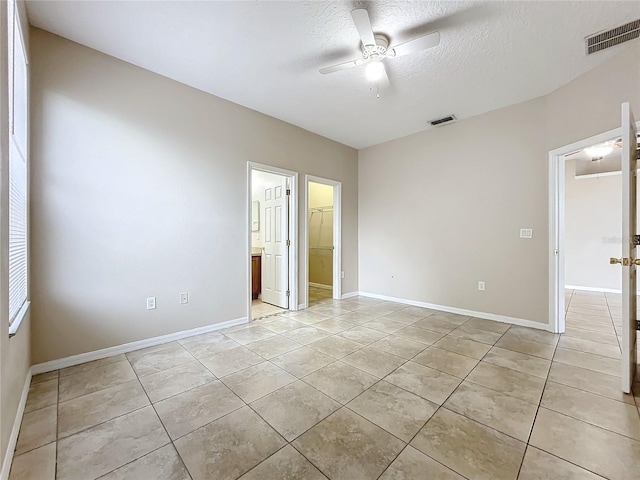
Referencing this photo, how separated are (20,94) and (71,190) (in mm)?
751

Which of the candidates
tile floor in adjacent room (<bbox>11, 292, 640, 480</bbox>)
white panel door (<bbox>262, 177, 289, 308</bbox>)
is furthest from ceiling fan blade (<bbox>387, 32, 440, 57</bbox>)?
tile floor in adjacent room (<bbox>11, 292, 640, 480</bbox>)

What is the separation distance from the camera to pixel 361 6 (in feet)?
6.47

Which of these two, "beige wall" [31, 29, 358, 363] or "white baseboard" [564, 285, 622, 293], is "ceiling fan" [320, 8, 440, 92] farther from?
"white baseboard" [564, 285, 622, 293]

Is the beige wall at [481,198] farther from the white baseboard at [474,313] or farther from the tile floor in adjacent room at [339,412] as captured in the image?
the tile floor in adjacent room at [339,412]

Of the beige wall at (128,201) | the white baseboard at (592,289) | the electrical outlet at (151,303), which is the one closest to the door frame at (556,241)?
the white baseboard at (592,289)

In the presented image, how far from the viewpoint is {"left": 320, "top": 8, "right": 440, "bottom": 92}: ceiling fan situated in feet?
6.22

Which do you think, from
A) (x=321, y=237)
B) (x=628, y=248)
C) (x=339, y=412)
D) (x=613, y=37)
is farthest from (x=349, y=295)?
(x=613, y=37)

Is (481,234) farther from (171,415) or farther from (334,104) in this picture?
(171,415)

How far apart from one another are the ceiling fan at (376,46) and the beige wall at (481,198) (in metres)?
1.95

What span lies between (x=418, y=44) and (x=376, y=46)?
32cm

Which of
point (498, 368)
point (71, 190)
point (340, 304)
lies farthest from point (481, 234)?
point (71, 190)

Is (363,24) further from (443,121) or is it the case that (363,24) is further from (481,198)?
(481,198)

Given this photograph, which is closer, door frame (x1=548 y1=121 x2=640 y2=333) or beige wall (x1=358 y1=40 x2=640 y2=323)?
beige wall (x1=358 y1=40 x2=640 y2=323)

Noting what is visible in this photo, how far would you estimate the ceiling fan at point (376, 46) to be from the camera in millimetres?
1895
